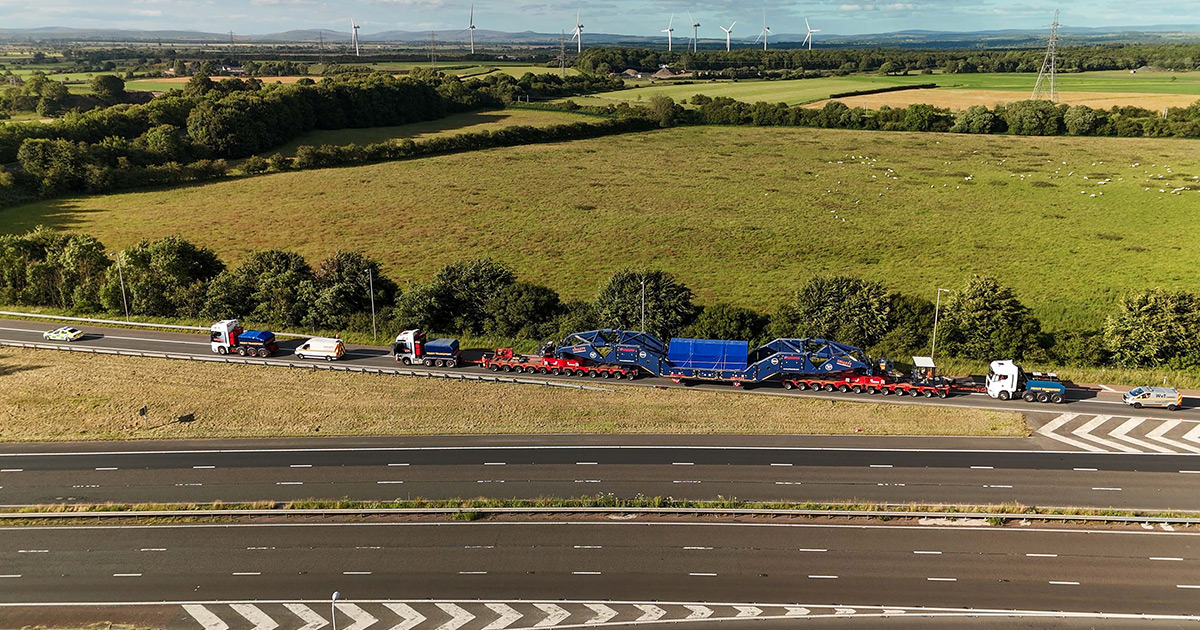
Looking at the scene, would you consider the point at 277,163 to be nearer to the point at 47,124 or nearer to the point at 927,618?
the point at 47,124

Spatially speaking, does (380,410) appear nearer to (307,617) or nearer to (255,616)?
(255,616)

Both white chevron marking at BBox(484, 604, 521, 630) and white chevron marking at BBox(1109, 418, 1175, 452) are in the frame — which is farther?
white chevron marking at BBox(1109, 418, 1175, 452)

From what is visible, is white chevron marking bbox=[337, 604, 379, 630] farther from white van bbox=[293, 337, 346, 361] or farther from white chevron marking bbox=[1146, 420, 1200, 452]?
white chevron marking bbox=[1146, 420, 1200, 452]

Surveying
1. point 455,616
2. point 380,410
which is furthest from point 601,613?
point 380,410

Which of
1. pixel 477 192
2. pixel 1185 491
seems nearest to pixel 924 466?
pixel 1185 491

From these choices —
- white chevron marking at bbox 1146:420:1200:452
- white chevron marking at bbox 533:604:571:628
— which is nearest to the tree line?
white chevron marking at bbox 1146:420:1200:452

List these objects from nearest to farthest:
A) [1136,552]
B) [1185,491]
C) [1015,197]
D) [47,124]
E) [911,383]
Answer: [1136,552] < [1185,491] < [911,383] < [1015,197] < [47,124]
